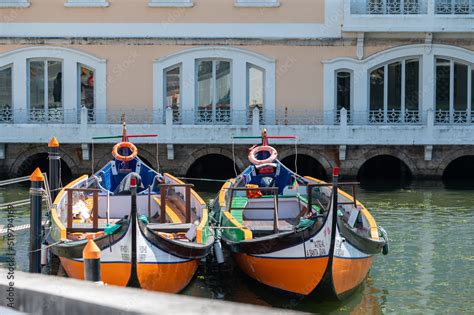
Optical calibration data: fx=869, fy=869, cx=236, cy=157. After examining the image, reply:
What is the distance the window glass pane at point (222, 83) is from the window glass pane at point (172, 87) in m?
1.26

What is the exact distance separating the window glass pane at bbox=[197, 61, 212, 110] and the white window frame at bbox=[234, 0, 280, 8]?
2057mm

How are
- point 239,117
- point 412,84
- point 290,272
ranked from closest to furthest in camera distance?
point 290,272 < point 239,117 < point 412,84

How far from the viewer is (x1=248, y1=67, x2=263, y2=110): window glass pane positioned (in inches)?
1080

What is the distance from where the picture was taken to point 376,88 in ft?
90.8

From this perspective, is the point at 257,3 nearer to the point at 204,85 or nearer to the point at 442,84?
the point at 204,85

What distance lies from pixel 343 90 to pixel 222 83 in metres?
3.87

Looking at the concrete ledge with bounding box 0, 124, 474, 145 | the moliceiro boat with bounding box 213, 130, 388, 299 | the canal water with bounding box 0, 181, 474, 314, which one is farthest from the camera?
the concrete ledge with bounding box 0, 124, 474, 145

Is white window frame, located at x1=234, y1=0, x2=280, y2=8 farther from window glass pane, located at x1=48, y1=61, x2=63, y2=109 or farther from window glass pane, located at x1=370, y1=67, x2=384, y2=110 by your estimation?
window glass pane, located at x1=48, y1=61, x2=63, y2=109

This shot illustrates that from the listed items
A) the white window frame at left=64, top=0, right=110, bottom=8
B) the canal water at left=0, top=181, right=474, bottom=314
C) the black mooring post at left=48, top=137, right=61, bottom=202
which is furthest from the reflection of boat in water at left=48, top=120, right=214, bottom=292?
the white window frame at left=64, top=0, right=110, bottom=8

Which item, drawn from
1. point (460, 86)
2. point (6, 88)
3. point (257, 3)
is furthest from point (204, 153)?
point (460, 86)

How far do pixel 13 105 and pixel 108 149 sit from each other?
139 inches

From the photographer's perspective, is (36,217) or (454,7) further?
(454,7)

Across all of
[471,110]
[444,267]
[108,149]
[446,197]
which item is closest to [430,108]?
[471,110]

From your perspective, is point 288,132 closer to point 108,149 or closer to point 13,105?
point 108,149
